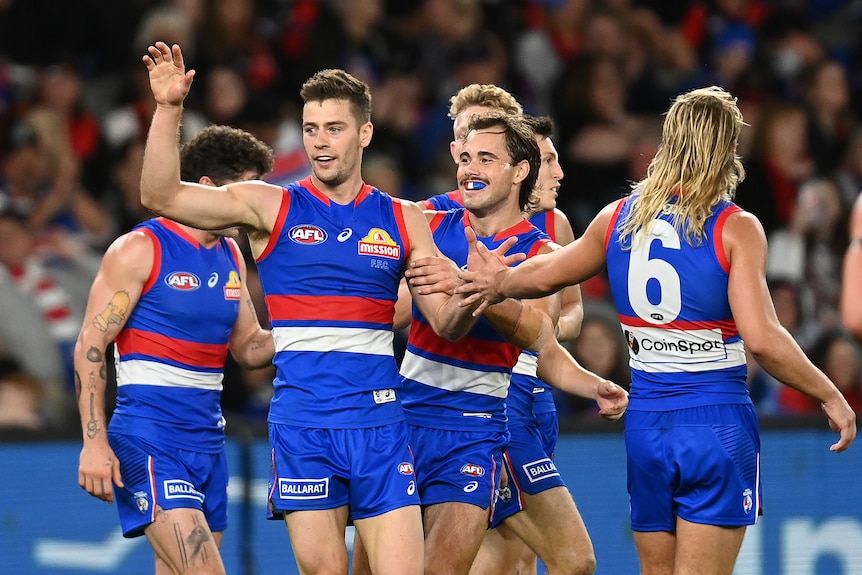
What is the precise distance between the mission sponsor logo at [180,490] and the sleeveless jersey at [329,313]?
916 millimetres

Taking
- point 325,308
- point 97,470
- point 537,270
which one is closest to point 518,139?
point 537,270

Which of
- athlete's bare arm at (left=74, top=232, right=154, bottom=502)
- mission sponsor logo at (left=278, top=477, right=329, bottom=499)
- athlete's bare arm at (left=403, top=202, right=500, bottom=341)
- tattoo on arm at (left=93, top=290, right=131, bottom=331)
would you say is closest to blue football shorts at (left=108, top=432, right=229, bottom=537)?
athlete's bare arm at (left=74, top=232, right=154, bottom=502)

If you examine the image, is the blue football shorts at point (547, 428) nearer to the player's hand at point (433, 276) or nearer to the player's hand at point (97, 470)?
the player's hand at point (433, 276)

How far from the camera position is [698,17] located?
13.2 meters

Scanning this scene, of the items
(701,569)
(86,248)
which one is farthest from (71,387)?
(701,569)

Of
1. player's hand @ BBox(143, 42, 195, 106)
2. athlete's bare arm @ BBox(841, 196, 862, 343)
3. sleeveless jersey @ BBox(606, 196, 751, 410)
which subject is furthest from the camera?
sleeveless jersey @ BBox(606, 196, 751, 410)

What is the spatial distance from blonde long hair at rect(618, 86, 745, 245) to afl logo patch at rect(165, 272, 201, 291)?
212 centimetres

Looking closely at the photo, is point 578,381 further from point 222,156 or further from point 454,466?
point 222,156

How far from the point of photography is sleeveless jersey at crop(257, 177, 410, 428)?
5.48 meters

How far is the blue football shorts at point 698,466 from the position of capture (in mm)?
5398

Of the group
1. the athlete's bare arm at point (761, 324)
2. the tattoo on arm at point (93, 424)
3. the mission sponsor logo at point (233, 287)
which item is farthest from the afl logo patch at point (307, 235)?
the athlete's bare arm at point (761, 324)

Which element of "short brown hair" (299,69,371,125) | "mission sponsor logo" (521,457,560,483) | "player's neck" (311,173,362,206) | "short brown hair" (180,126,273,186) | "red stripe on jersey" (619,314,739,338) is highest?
"short brown hair" (299,69,371,125)

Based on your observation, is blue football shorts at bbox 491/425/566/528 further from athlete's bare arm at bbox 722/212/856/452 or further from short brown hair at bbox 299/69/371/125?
short brown hair at bbox 299/69/371/125

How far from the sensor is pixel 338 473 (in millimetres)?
5422
